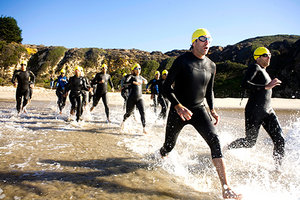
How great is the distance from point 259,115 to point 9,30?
6299 centimetres

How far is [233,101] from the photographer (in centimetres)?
2202

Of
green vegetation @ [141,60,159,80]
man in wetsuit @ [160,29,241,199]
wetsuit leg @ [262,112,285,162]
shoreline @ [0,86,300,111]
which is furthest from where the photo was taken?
green vegetation @ [141,60,159,80]

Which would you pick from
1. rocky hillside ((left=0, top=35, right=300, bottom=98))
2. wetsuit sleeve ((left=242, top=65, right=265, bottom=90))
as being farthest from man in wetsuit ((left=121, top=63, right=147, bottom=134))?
rocky hillside ((left=0, top=35, right=300, bottom=98))

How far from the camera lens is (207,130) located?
271 centimetres

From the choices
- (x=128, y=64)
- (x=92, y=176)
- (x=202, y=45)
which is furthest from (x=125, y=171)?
(x=128, y=64)

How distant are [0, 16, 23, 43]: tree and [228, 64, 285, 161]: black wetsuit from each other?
2372 inches

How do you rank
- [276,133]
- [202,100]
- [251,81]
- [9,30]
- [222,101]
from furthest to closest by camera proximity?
[9,30] < [222,101] < [251,81] < [276,133] < [202,100]

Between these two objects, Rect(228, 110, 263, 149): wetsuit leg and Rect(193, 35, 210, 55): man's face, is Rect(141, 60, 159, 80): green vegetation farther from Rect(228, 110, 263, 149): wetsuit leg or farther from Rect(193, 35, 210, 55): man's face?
Rect(193, 35, 210, 55): man's face

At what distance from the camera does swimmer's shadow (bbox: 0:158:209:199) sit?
2654mm

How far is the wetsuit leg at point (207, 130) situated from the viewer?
8.54 ft

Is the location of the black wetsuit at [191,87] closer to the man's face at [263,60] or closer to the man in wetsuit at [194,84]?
the man in wetsuit at [194,84]

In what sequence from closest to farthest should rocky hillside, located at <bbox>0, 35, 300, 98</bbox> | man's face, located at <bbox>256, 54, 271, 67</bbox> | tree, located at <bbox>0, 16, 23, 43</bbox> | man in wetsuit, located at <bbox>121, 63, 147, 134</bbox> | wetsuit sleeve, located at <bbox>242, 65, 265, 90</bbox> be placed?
wetsuit sleeve, located at <bbox>242, 65, 265, 90</bbox> → man's face, located at <bbox>256, 54, 271, 67</bbox> → man in wetsuit, located at <bbox>121, 63, 147, 134</bbox> → rocky hillside, located at <bbox>0, 35, 300, 98</bbox> → tree, located at <bbox>0, 16, 23, 43</bbox>

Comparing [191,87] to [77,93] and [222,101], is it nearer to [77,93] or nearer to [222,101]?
[77,93]

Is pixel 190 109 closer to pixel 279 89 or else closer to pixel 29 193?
pixel 29 193
